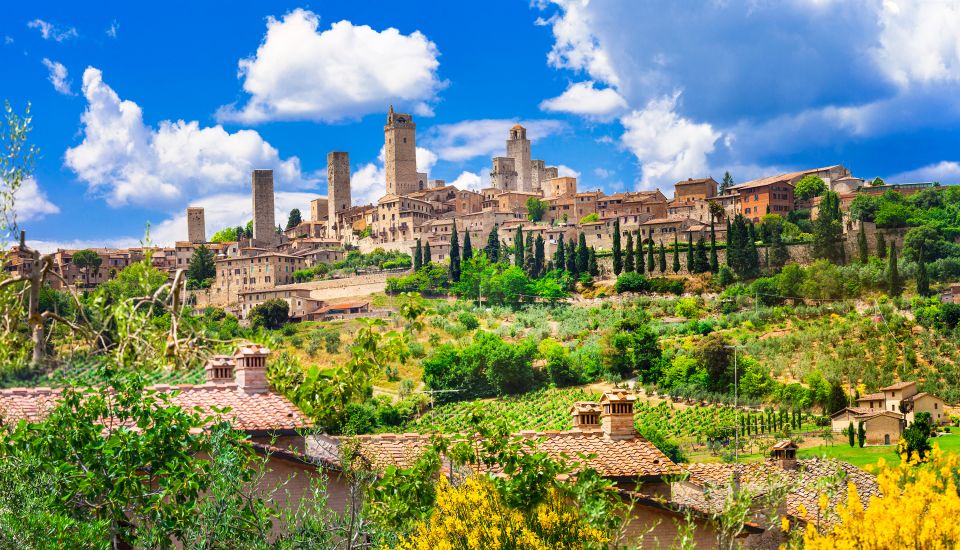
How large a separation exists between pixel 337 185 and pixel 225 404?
3838 inches

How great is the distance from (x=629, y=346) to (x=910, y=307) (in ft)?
49.3

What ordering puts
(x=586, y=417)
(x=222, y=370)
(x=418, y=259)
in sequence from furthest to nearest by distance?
1. (x=418, y=259)
2. (x=586, y=417)
3. (x=222, y=370)

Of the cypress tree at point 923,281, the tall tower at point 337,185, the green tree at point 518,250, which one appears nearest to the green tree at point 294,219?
the tall tower at point 337,185

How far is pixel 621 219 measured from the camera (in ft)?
281

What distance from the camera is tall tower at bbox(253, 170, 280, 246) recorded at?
10688 cm

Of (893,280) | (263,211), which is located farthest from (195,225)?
(893,280)

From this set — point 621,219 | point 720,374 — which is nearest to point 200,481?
point 720,374

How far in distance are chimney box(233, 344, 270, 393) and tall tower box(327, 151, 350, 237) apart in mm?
93130

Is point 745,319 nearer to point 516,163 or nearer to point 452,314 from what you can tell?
point 452,314

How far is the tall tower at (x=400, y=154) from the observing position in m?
109

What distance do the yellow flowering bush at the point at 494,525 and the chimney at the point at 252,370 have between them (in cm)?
612

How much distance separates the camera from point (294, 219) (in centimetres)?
11488

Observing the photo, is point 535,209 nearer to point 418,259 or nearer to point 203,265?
point 418,259

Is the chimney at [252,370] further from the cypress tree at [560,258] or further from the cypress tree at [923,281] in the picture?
the cypress tree at [560,258]
